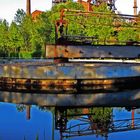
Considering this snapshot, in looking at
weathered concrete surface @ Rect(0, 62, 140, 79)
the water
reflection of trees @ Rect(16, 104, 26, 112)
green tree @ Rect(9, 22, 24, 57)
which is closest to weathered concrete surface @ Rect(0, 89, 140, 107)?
reflection of trees @ Rect(16, 104, 26, 112)

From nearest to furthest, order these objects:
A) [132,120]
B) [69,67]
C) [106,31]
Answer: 1. [132,120]
2. [69,67]
3. [106,31]

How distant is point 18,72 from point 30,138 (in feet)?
32.2

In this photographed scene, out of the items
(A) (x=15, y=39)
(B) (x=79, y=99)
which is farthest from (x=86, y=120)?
(A) (x=15, y=39)

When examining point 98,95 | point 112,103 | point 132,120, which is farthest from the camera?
point 98,95

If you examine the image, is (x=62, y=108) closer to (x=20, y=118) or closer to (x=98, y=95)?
(x=20, y=118)

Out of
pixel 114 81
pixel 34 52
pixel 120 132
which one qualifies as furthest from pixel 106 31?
pixel 120 132

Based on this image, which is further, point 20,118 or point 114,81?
point 114,81

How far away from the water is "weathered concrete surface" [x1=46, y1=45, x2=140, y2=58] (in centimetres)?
477

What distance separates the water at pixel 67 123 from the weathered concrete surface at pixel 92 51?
4772 mm

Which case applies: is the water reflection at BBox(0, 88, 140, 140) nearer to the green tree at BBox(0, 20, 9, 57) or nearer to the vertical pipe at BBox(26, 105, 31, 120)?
the vertical pipe at BBox(26, 105, 31, 120)

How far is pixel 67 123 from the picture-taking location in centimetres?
1253

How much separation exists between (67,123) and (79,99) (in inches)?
149

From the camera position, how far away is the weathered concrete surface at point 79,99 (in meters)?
15.5

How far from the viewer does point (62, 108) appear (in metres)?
14.6
